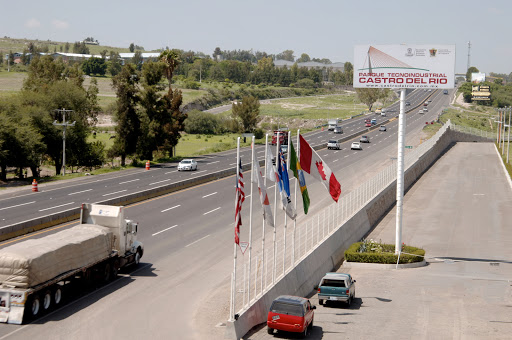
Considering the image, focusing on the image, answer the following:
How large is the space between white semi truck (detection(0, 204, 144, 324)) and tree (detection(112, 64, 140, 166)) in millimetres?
47663

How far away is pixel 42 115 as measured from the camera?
70000mm

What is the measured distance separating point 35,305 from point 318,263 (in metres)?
14.0

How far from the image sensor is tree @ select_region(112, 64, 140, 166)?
244 feet

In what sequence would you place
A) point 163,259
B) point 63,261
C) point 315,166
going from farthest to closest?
1. point 163,259
2. point 315,166
3. point 63,261

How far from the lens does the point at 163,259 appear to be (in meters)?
30.6

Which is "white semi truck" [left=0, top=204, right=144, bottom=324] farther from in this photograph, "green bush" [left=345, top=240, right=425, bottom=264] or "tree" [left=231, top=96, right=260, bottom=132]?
"tree" [left=231, top=96, right=260, bottom=132]

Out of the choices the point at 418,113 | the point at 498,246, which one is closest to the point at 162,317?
the point at 498,246

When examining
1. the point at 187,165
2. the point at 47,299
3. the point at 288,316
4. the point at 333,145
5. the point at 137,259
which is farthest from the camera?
the point at 333,145

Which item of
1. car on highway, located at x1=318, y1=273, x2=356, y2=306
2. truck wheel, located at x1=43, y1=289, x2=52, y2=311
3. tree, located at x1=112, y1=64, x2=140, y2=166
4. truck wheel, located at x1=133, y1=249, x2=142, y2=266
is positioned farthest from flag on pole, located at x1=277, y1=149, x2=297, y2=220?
tree, located at x1=112, y1=64, x2=140, y2=166

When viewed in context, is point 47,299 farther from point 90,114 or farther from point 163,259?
point 90,114

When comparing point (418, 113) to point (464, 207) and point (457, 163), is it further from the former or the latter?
point (464, 207)

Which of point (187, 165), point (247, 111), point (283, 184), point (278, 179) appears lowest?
point (187, 165)

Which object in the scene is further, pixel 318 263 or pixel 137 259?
pixel 318 263

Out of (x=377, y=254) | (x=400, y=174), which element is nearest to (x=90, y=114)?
(x=400, y=174)
